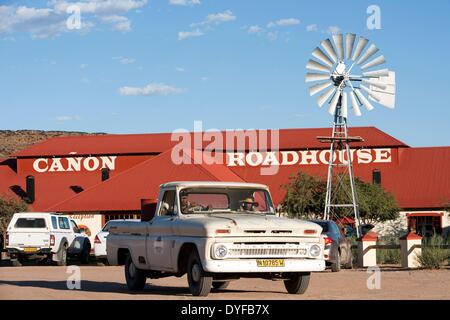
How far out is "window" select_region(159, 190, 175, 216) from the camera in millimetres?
18125

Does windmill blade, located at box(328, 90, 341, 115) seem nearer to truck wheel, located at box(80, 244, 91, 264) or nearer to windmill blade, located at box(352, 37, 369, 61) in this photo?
windmill blade, located at box(352, 37, 369, 61)

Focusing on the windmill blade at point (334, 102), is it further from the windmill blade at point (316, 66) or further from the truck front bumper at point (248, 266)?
the truck front bumper at point (248, 266)

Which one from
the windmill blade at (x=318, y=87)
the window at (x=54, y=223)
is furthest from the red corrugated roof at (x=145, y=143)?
the window at (x=54, y=223)

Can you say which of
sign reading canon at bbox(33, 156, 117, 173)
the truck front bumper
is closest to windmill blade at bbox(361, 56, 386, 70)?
sign reading canon at bbox(33, 156, 117, 173)

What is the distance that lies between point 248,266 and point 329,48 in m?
28.7

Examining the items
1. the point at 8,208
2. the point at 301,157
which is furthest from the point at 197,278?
the point at 301,157

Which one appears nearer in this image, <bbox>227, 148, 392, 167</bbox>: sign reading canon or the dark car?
the dark car

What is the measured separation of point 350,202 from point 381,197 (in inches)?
167

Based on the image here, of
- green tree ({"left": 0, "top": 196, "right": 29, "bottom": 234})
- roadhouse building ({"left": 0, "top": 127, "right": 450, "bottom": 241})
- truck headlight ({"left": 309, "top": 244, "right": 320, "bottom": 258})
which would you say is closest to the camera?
truck headlight ({"left": 309, "top": 244, "right": 320, "bottom": 258})

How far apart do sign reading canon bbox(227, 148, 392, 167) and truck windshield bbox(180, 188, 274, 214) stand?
153 ft

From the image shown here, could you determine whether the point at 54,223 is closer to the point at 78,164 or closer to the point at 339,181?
the point at 339,181

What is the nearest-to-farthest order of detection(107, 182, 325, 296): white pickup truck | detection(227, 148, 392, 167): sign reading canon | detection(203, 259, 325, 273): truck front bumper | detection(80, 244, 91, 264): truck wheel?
detection(203, 259, 325, 273): truck front bumper → detection(107, 182, 325, 296): white pickup truck → detection(80, 244, 91, 264): truck wheel → detection(227, 148, 392, 167): sign reading canon

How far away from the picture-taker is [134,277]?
1906cm
